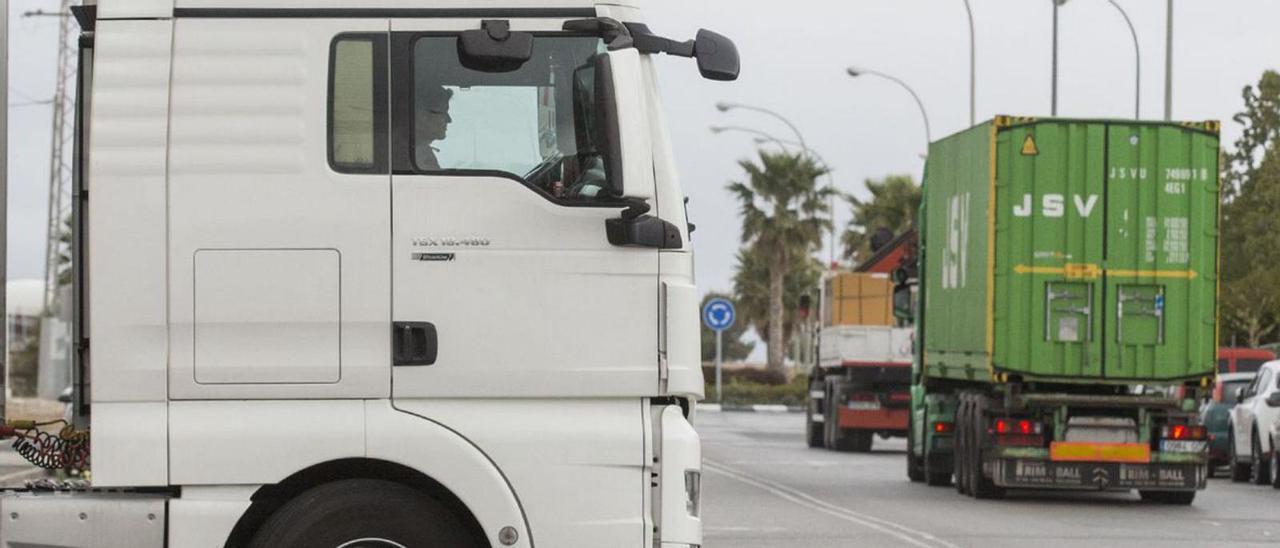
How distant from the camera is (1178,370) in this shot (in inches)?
839

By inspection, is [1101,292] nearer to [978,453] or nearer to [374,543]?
[978,453]

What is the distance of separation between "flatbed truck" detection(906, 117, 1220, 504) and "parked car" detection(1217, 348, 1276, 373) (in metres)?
18.7

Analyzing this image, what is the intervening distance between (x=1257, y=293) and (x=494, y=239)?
6071 centimetres

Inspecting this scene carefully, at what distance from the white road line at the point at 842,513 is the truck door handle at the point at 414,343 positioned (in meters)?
8.04

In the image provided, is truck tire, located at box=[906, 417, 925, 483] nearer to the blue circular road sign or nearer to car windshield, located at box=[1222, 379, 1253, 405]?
car windshield, located at box=[1222, 379, 1253, 405]

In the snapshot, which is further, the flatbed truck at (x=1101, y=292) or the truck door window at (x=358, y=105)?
the flatbed truck at (x=1101, y=292)

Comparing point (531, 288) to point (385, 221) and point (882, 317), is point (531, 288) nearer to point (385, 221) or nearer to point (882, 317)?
point (385, 221)

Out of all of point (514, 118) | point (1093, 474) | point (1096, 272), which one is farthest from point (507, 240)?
point (1093, 474)

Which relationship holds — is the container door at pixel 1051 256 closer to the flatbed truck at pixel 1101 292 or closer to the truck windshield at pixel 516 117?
the flatbed truck at pixel 1101 292

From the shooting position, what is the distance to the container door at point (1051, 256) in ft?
69.9

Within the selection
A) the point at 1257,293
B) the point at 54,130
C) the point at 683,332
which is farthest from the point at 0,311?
the point at 1257,293

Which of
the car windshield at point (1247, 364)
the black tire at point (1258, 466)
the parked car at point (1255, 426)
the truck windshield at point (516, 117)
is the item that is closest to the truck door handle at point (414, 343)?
the truck windshield at point (516, 117)

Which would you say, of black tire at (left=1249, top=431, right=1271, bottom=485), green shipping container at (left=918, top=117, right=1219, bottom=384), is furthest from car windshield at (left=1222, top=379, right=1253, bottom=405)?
green shipping container at (left=918, top=117, right=1219, bottom=384)

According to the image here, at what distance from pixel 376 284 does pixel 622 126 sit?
106 cm
